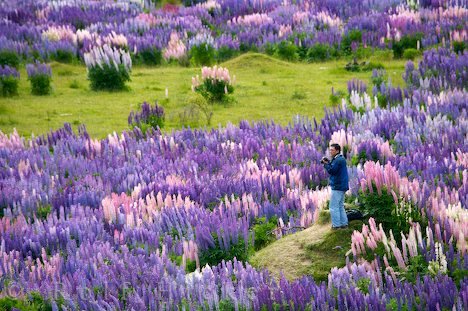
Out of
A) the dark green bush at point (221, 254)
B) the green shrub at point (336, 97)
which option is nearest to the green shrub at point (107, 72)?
the green shrub at point (336, 97)

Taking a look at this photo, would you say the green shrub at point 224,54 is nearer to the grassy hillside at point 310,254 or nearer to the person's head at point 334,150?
the grassy hillside at point 310,254

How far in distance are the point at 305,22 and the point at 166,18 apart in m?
4.46

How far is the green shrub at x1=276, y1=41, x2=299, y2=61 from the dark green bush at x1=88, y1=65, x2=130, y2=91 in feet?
15.4

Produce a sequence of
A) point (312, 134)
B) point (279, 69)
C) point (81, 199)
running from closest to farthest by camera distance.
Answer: point (81, 199) < point (312, 134) < point (279, 69)

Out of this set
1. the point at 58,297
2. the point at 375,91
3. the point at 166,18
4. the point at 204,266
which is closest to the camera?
the point at 58,297

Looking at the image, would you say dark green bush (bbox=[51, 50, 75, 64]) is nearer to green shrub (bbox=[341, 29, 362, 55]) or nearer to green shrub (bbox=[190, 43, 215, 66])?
green shrub (bbox=[190, 43, 215, 66])

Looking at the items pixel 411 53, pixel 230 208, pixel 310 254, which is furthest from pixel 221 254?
pixel 411 53

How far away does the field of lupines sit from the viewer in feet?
24.0

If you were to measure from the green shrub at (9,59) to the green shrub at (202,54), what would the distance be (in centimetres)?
445

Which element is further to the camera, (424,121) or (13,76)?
(13,76)

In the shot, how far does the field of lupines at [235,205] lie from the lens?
731 cm

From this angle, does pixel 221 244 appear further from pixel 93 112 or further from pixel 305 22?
pixel 305 22

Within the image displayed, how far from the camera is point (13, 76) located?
1847 centimetres

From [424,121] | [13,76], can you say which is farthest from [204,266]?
[13,76]
